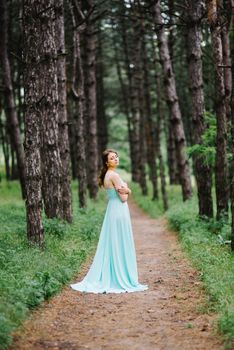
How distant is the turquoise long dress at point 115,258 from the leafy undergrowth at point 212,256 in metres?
1.37

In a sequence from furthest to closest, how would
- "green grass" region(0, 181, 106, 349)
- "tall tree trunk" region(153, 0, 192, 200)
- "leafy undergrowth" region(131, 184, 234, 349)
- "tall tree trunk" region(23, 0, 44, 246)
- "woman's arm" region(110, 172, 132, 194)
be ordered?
"tall tree trunk" region(153, 0, 192, 200) → "tall tree trunk" region(23, 0, 44, 246) → "woman's arm" region(110, 172, 132, 194) → "leafy undergrowth" region(131, 184, 234, 349) → "green grass" region(0, 181, 106, 349)

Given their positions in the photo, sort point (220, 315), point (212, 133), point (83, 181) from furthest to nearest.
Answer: point (83, 181) < point (212, 133) < point (220, 315)

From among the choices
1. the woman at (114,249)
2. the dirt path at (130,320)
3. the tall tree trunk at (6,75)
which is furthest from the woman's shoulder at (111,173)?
the tall tree trunk at (6,75)

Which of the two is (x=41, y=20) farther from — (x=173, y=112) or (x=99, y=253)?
(x=173, y=112)

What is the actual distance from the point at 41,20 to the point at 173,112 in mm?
8895

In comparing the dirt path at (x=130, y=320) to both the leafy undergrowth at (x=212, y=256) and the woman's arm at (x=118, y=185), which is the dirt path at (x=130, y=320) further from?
the woman's arm at (x=118, y=185)

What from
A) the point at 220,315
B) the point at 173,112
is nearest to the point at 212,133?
the point at 173,112

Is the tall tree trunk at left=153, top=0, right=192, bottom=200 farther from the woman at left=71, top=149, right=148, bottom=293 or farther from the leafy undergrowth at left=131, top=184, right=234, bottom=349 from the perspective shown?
the woman at left=71, top=149, right=148, bottom=293

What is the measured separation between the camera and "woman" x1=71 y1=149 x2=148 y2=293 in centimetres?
915

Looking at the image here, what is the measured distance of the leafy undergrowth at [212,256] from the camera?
22.3 ft

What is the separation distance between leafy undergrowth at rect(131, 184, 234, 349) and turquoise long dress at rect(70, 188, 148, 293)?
1.37 m

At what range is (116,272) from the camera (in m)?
9.20

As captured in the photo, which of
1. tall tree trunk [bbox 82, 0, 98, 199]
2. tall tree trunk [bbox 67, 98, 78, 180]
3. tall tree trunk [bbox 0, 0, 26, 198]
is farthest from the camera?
tall tree trunk [bbox 67, 98, 78, 180]

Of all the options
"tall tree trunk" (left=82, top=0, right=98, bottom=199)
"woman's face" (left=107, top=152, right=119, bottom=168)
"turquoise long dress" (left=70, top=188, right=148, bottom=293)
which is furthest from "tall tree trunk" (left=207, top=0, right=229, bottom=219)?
"tall tree trunk" (left=82, top=0, right=98, bottom=199)
